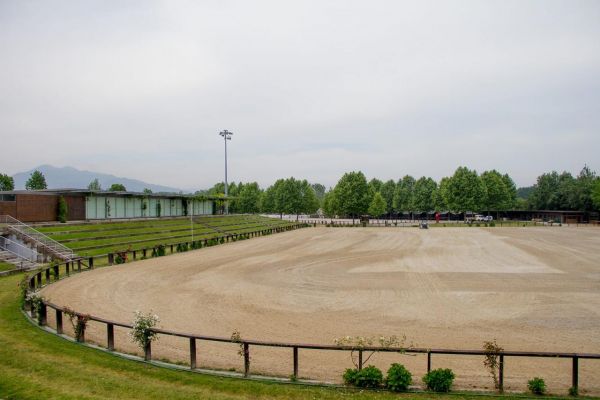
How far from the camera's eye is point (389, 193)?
158 meters

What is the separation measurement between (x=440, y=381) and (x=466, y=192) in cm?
11833

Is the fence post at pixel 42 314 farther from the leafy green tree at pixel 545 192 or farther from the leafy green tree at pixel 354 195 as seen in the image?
the leafy green tree at pixel 545 192

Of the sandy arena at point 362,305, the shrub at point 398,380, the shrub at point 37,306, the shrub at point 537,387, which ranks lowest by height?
the sandy arena at point 362,305

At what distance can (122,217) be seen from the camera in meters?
62.4

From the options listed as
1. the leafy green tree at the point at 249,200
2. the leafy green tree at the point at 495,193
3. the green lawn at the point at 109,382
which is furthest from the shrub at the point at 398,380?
the leafy green tree at the point at 249,200

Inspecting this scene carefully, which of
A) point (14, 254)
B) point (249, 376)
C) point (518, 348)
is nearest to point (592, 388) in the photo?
point (518, 348)

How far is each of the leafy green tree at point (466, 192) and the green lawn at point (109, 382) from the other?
387 ft

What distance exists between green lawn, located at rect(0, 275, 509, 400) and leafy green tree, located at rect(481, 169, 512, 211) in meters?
128

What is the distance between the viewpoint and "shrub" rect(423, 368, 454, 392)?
10780mm

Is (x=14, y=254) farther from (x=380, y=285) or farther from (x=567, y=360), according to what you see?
(x=567, y=360)

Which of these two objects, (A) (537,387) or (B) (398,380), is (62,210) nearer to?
(B) (398,380)

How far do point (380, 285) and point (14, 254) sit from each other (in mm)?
31076

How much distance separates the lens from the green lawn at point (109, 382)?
10.2 m

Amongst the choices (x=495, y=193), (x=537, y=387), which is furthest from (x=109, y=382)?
(x=495, y=193)
